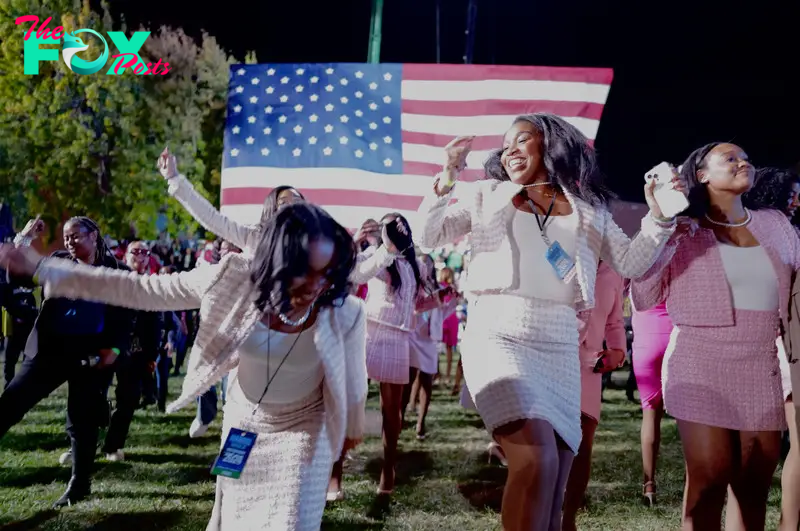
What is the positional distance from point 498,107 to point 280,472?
7680 millimetres

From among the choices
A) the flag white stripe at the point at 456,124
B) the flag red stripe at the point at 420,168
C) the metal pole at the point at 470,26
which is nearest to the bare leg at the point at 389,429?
the flag red stripe at the point at 420,168

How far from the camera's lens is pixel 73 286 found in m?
2.92

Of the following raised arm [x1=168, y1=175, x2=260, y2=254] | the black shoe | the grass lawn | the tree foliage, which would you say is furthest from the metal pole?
the tree foliage

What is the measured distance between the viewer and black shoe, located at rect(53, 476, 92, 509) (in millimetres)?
5887

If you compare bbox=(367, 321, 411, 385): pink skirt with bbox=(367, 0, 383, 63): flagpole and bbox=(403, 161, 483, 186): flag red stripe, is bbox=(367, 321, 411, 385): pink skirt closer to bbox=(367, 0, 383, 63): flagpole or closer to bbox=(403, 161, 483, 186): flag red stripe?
bbox=(403, 161, 483, 186): flag red stripe

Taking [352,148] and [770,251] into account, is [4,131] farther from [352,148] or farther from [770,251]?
[770,251]

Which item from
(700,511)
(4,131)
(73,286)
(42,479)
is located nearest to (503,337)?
(700,511)

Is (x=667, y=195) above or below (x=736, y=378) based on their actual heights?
above

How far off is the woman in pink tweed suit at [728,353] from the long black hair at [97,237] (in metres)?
4.41

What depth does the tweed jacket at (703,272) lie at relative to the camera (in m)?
3.87

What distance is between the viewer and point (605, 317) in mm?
4992

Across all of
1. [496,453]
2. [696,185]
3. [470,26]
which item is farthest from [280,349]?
[470,26]

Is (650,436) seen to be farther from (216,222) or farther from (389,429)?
(216,222)

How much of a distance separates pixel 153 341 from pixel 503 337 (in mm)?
5983
